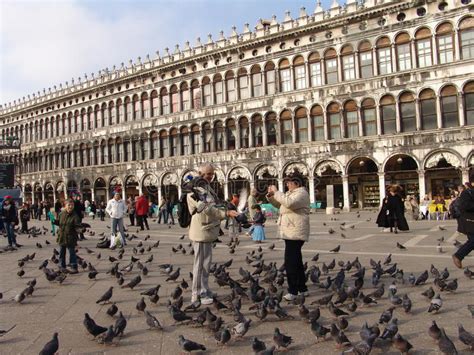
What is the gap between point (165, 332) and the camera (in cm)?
486

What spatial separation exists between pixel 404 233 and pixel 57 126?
144ft

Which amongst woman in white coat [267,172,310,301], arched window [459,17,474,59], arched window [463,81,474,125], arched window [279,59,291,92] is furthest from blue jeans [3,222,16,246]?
arched window [459,17,474,59]

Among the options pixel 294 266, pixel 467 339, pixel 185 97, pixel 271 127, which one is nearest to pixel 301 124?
pixel 271 127

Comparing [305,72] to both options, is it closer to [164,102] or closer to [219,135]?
[219,135]

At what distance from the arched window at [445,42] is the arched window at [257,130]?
13.0 m

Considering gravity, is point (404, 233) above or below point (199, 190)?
below

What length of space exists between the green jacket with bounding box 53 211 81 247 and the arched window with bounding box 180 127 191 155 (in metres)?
28.5

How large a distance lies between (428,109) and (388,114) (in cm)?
242

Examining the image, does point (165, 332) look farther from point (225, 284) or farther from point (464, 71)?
point (464, 71)

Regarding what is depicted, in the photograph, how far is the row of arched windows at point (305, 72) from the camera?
26.9m

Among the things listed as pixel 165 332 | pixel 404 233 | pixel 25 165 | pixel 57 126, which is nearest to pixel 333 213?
pixel 404 233

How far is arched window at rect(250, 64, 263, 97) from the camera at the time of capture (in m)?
34.0

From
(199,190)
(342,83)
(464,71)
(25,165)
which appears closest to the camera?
(199,190)

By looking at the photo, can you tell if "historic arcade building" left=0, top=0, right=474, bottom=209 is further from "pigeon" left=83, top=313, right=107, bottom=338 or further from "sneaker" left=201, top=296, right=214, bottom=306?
"pigeon" left=83, top=313, right=107, bottom=338
